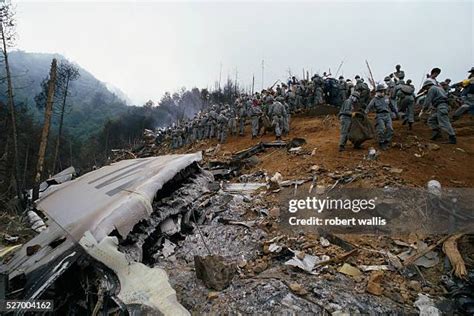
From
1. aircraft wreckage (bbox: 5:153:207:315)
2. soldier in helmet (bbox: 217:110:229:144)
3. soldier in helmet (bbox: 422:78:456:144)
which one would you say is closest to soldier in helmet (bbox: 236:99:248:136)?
soldier in helmet (bbox: 217:110:229:144)

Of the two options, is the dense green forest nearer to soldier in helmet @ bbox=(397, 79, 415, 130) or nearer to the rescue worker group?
the rescue worker group

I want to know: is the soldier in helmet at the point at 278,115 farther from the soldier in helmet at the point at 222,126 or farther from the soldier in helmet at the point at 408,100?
the soldier in helmet at the point at 222,126

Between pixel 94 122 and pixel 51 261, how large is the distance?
52.8m

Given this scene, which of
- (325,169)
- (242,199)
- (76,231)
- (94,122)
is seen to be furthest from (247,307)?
(94,122)

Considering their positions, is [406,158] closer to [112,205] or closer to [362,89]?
[362,89]

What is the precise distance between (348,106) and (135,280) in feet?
22.7

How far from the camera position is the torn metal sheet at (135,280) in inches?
103

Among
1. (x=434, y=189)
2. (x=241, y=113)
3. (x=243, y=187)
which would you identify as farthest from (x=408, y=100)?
(x=241, y=113)

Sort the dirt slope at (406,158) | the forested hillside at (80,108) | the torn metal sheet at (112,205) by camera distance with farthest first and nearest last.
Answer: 1. the forested hillside at (80,108)
2. the dirt slope at (406,158)
3. the torn metal sheet at (112,205)

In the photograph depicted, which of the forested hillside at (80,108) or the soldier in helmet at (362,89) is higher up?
the soldier in helmet at (362,89)

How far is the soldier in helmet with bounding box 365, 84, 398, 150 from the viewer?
25.1ft

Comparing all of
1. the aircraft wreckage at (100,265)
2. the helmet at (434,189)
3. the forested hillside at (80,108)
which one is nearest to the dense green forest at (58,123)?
the forested hillside at (80,108)

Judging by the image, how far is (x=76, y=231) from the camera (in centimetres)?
306

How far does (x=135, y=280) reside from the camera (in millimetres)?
2725
